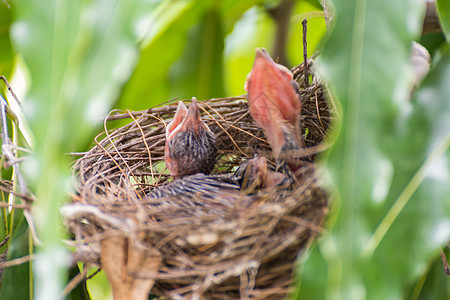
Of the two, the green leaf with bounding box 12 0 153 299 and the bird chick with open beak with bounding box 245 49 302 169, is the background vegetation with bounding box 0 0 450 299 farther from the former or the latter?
the bird chick with open beak with bounding box 245 49 302 169

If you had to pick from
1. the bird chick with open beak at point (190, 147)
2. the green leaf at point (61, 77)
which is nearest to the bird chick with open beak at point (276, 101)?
the bird chick with open beak at point (190, 147)

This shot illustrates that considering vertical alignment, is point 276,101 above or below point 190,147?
above

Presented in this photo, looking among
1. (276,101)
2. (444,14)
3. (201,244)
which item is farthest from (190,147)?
(444,14)

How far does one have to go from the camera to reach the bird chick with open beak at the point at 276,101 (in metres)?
0.81

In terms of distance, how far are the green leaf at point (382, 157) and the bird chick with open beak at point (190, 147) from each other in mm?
594

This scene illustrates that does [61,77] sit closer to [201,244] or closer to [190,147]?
[201,244]

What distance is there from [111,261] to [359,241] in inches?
14.8

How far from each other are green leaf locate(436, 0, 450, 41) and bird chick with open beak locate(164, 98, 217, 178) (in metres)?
0.57

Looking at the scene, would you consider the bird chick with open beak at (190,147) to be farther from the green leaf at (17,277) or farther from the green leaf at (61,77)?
the green leaf at (61,77)

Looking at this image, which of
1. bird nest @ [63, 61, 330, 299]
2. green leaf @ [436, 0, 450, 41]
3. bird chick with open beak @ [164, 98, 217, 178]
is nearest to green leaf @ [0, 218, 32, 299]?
bird nest @ [63, 61, 330, 299]

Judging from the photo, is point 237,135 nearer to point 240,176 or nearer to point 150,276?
point 240,176

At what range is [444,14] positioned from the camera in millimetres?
612

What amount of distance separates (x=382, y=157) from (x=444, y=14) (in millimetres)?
323

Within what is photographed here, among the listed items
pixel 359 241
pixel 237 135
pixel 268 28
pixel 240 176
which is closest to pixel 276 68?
pixel 240 176
